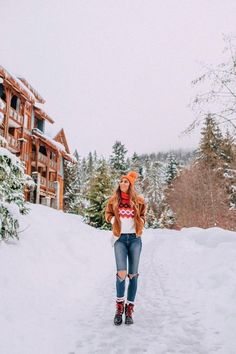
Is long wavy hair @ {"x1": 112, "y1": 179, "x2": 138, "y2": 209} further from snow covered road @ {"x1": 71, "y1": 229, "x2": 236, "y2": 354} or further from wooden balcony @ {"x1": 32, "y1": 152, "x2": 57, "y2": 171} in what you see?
wooden balcony @ {"x1": 32, "y1": 152, "x2": 57, "y2": 171}

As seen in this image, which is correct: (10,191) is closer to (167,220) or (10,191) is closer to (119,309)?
(119,309)

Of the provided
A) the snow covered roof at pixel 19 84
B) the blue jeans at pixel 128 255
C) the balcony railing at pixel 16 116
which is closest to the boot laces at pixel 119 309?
the blue jeans at pixel 128 255

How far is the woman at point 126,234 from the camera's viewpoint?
4746 millimetres

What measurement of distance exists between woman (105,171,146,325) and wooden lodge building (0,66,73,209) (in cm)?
1981

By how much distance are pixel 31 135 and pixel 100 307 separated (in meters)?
26.0

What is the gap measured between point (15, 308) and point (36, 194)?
80.2 ft

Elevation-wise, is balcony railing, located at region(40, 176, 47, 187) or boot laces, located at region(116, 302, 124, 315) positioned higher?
balcony railing, located at region(40, 176, 47, 187)

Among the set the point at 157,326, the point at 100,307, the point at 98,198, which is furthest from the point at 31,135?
the point at 157,326

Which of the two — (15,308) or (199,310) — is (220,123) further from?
(15,308)

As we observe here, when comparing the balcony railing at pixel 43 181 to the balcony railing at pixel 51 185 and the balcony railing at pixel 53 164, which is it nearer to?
the balcony railing at pixel 51 185

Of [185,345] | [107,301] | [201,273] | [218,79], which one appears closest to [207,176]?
[218,79]

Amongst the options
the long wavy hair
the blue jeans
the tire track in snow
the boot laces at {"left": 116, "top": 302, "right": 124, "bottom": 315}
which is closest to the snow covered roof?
the tire track in snow

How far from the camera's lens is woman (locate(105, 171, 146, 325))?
4746 millimetres

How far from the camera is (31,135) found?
1171 inches
